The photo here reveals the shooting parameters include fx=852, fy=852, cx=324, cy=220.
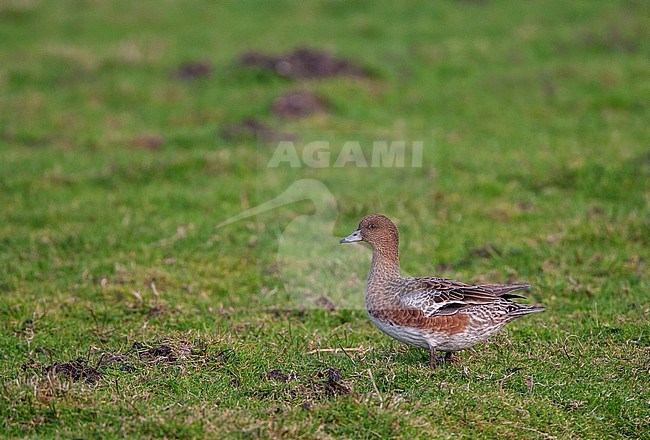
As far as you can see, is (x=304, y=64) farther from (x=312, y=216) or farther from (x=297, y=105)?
(x=312, y=216)

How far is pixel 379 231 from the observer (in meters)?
6.77

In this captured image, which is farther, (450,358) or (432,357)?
(450,358)

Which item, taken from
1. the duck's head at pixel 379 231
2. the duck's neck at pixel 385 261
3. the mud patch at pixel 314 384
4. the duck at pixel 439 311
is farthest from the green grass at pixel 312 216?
the duck's head at pixel 379 231

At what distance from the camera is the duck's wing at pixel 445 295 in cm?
607

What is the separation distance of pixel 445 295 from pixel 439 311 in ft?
0.58

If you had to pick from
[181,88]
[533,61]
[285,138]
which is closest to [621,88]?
[533,61]

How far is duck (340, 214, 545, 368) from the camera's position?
598 cm

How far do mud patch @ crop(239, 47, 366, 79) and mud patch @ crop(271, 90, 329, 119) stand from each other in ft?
3.29

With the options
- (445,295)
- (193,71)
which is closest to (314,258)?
(445,295)

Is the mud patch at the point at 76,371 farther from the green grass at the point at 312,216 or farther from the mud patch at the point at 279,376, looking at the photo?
the mud patch at the point at 279,376

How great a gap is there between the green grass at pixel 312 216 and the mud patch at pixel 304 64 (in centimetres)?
24

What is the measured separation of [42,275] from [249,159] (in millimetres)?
3854

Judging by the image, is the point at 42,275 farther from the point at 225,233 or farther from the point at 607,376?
the point at 607,376

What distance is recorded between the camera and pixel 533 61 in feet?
50.8
